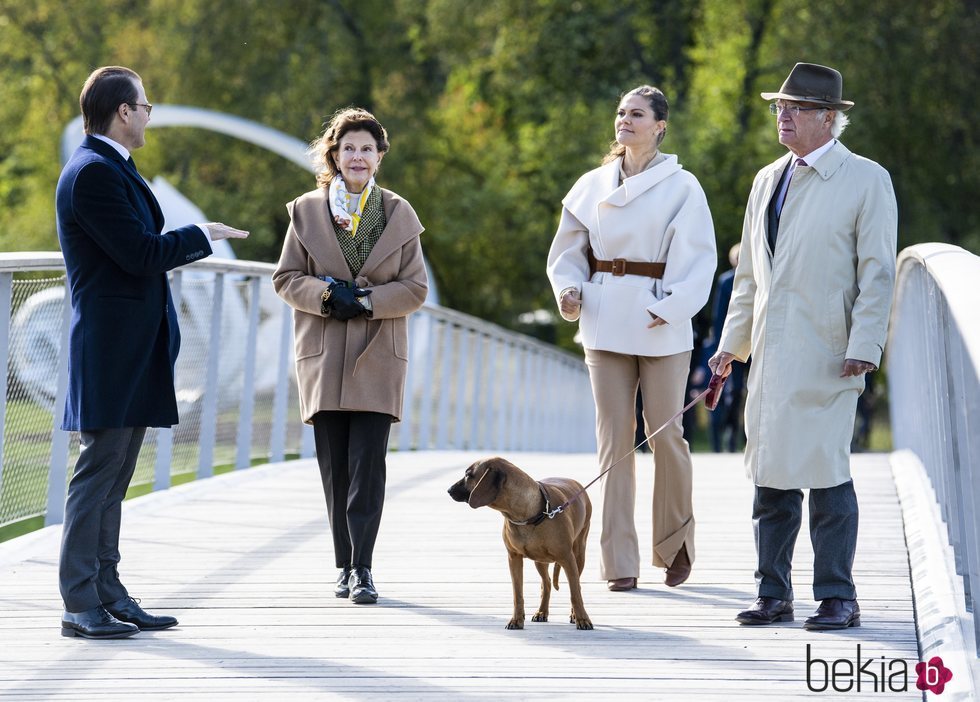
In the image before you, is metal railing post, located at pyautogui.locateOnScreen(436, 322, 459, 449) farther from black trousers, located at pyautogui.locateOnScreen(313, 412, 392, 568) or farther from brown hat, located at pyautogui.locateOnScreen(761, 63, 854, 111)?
brown hat, located at pyautogui.locateOnScreen(761, 63, 854, 111)

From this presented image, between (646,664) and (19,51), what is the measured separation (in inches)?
1424

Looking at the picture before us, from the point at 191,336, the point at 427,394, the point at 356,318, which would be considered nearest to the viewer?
the point at 356,318

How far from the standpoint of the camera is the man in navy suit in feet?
15.0

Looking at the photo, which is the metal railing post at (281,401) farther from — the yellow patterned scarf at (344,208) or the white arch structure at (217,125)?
the white arch structure at (217,125)

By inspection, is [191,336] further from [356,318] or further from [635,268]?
[635,268]

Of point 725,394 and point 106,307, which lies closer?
point 106,307

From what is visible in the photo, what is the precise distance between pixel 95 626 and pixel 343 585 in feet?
3.41

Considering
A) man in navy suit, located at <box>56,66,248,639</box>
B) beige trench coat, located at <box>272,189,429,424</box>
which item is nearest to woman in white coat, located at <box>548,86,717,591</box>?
beige trench coat, located at <box>272,189,429,424</box>

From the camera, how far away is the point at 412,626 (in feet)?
16.3

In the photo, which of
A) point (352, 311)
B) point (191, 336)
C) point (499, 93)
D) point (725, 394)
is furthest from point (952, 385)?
point (499, 93)

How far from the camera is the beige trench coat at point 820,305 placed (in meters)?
4.76

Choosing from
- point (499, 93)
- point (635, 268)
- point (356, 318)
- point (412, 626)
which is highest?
point (499, 93)

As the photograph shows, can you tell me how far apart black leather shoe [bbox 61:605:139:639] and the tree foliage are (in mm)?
24064

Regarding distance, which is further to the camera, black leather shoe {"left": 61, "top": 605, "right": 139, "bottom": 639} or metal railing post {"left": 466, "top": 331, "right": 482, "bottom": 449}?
metal railing post {"left": 466, "top": 331, "right": 482, "bottom": 449}
